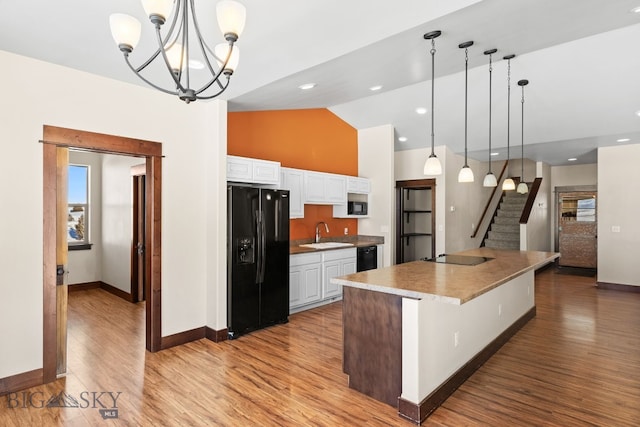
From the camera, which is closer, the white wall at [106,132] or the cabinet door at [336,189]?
the white wall at [106,132]

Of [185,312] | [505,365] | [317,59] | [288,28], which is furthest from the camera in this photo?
[185,312]

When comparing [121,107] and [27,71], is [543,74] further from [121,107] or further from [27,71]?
[27,71]

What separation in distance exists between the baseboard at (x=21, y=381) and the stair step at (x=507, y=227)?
9.02 meters

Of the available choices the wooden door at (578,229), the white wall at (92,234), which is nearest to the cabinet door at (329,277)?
the white wall at (92,234)

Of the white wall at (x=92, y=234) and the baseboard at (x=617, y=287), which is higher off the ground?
the white wall at (x=92, y=234)

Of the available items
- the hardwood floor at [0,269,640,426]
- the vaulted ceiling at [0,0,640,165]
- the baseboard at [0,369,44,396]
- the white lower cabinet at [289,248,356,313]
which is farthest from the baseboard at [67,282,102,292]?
the vaulted ceiling at [0,0,640,165]

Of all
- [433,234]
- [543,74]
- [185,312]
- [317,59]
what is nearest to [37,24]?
[317,59]

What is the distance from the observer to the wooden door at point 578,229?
870 centimetres

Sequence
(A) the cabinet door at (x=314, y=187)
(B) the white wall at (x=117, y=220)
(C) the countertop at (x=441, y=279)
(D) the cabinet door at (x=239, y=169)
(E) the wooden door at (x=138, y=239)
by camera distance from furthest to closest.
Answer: (B) the white wall at (x=117, y=220), (E) the wooden door at (x=138, y=239), (A) the cabinet door at (x=314, y=187), (D) the cabinet door at (x=239, y=169), (C) the countertop at (x=441, y=279)

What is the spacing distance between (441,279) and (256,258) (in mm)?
2246

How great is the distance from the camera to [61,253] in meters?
3.19

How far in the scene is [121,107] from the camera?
3.49m

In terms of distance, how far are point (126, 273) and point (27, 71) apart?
12.4ft

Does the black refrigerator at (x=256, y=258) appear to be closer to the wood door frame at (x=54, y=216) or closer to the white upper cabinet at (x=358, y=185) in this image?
the wood door frame at (x=54, y=216)
